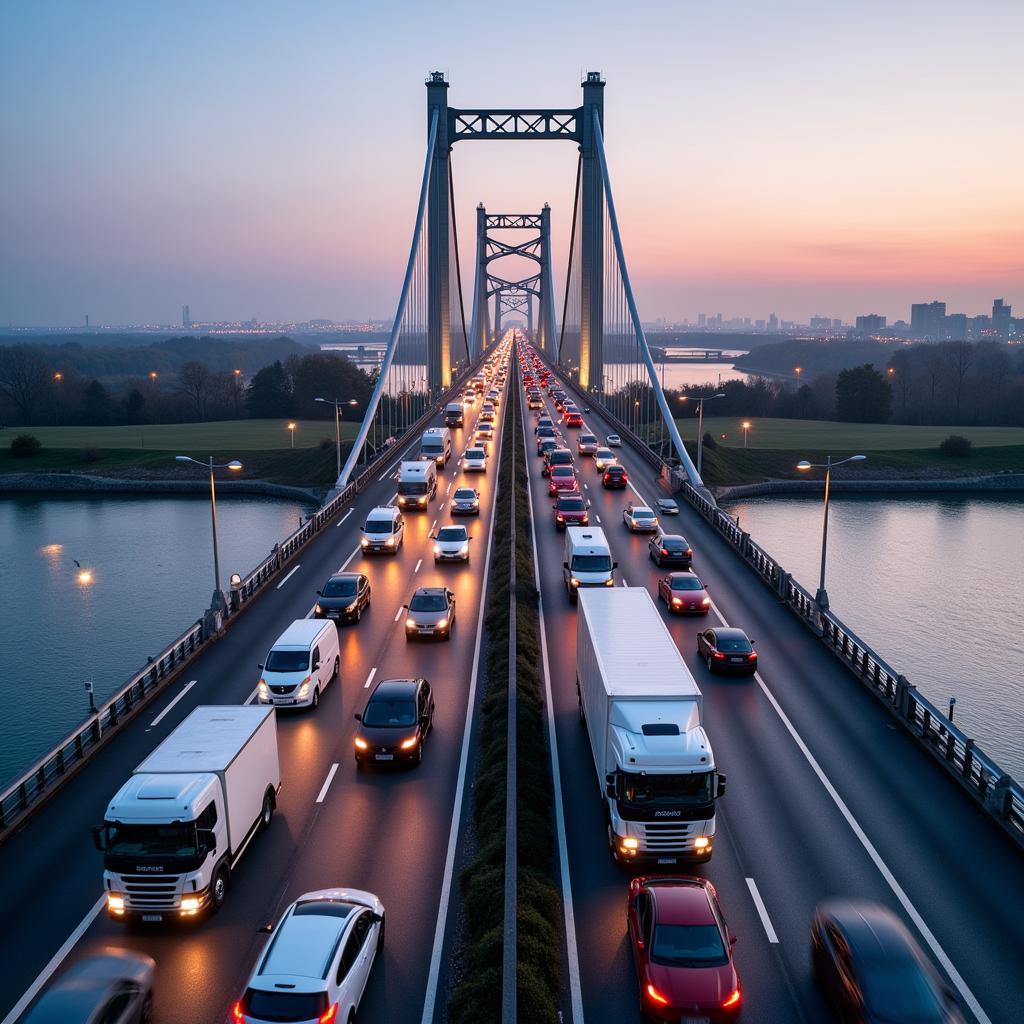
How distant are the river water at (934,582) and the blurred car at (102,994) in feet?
87.7

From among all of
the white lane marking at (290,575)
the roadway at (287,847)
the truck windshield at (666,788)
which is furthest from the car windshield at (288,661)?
the white lane marking at (290,575)

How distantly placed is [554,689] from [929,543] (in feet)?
180

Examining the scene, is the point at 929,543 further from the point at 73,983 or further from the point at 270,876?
the point at 73,983

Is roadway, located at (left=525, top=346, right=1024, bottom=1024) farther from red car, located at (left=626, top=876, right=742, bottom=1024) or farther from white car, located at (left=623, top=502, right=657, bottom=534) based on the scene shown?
white car, located at (left=623, top=502, right=657, bottom=534)

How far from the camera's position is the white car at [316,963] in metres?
13.1

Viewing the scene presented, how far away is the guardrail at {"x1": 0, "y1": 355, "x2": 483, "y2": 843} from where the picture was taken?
21.3m

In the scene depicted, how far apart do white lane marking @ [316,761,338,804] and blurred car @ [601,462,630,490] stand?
1587 inches

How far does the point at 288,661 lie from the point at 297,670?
44cm

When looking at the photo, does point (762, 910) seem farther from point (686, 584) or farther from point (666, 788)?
point (686, 584)

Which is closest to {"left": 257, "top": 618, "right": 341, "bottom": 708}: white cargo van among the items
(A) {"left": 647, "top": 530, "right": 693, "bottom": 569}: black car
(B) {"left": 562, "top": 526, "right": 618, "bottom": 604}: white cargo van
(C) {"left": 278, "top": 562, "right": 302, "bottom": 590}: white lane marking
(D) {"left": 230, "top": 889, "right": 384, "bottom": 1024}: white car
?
(D) {"left": 230, "top": 889, "right": 384, "bottom": 1024}: white car

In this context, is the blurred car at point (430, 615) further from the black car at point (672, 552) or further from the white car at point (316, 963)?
the white car at point (316, 963)

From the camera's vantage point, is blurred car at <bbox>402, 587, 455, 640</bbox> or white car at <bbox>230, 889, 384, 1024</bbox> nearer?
white car at <bbox>230, 889, 384, 1024</bbox>

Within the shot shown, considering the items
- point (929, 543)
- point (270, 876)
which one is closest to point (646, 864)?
point (270, 876)

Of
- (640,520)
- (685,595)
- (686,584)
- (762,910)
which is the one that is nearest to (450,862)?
(762,910)
